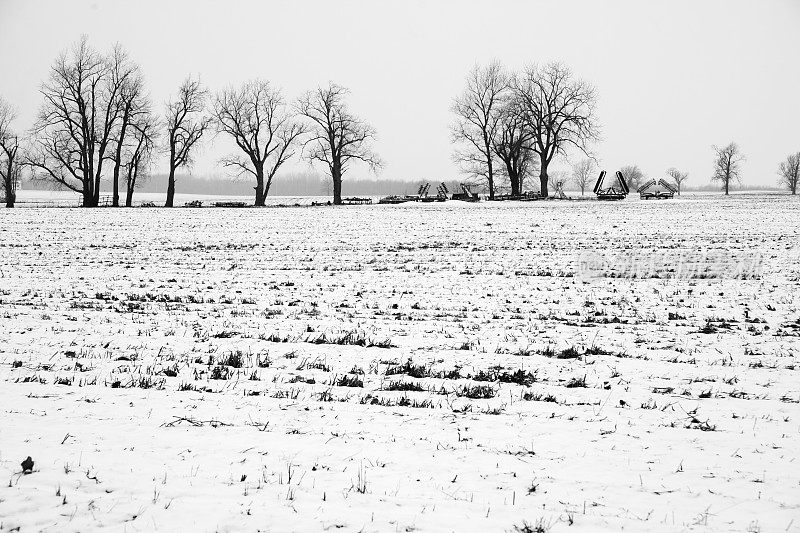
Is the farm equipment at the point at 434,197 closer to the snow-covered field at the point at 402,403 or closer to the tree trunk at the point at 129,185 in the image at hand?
the tree trunk at the point at 129,185

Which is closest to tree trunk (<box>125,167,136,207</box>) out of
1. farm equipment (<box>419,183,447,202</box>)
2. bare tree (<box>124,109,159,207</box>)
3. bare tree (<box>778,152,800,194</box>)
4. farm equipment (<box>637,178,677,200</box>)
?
bare tree (<box>124,109,159,207</box>)

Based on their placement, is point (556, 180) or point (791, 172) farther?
point (556, 180)

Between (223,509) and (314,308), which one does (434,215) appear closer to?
(314,308)

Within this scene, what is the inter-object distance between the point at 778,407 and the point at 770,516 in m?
2.69

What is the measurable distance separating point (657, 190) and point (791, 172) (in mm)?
Result: 76743

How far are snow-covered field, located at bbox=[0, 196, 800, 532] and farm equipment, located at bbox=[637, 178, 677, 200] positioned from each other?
5680cm

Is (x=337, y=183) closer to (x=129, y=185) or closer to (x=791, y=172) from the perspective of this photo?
(x=129, y=185)

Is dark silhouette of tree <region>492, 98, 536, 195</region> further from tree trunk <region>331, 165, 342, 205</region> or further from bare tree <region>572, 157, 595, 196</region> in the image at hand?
bare tree <region>572, 157, 595, 196</region>

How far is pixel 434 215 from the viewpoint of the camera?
144 feet

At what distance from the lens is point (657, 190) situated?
243ft

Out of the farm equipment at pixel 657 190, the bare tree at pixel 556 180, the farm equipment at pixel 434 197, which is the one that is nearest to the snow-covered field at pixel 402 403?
the farm equipment at pixel 434 197

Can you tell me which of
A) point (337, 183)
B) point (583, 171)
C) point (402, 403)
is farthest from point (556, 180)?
point (402, 403)

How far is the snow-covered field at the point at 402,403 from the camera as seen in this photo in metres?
3.88

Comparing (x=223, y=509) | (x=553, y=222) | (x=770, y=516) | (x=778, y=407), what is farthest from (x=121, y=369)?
(x=553, y=222)
